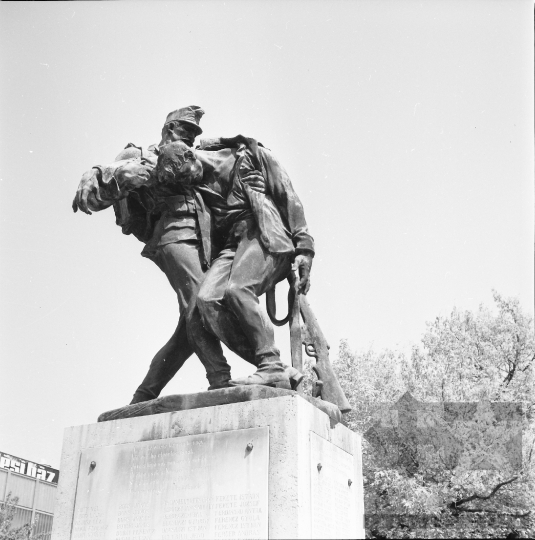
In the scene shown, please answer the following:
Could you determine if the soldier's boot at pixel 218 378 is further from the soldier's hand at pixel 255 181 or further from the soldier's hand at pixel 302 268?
the soldier's hand at pixel 255 181

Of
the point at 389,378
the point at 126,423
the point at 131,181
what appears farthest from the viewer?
the point at 389,378

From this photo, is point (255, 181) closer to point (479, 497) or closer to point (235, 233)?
point (235, 233)

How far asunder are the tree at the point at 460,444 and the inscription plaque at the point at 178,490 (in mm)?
14164

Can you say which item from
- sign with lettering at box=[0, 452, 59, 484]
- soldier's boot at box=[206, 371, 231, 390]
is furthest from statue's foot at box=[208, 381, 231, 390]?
sign with lettering at box=[0, 452, 59, 484]

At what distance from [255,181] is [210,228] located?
0.55m

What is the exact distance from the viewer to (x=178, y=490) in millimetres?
5148

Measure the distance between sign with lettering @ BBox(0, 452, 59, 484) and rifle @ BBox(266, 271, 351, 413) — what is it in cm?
2910

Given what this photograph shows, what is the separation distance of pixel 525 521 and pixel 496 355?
4.67 metres

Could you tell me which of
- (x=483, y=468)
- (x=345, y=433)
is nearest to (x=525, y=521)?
(x=483, y=468)

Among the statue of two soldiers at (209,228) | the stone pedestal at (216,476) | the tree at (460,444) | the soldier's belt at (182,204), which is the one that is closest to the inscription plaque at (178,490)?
the stone pedestal at (216,476)

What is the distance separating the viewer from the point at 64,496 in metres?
5.63

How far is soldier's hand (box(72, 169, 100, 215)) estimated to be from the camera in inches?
244

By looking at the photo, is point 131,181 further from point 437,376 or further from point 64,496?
point 437,376

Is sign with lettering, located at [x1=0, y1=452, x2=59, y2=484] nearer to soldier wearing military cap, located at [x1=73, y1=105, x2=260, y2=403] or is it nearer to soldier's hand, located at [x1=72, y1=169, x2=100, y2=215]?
soldier wearing military cap, located at [x1=73, y1=105, x2=260, y2=403]
